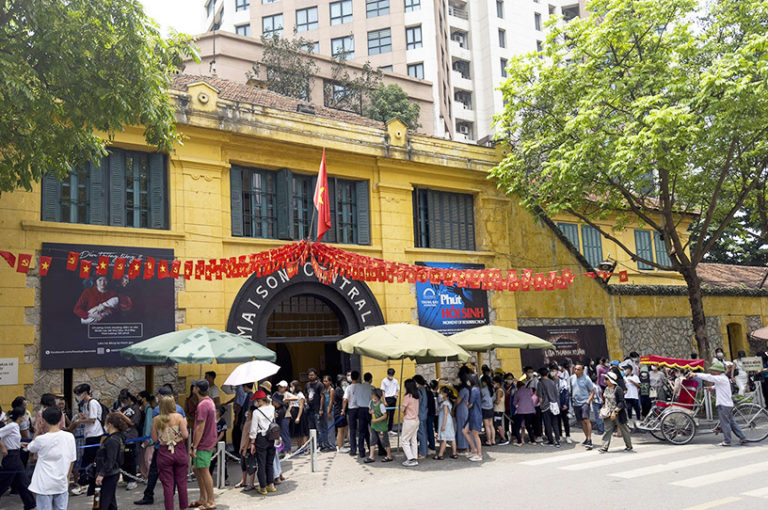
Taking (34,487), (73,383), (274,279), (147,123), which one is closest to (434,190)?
(274,279)

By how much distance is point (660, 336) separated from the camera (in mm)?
23531

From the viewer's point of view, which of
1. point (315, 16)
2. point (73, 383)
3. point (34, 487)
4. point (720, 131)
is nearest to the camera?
point (34, 487)

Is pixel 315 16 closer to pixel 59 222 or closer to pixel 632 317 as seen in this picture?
pixel 632 317

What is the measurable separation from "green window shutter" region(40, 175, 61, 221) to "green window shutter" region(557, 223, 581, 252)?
1700 centimetres

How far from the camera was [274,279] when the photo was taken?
16.5 m

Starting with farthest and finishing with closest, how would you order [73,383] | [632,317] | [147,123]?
[632,317] → [73,383] → [147,123]

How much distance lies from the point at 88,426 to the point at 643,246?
2260 centimetres

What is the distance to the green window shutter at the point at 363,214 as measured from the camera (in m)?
18.5

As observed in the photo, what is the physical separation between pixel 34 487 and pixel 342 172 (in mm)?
12455

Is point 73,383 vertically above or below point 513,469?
above

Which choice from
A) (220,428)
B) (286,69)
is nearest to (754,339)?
(220,428)

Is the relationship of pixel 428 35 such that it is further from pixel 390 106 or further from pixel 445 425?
pixel 445 425

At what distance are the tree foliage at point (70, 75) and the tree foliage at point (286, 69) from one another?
997 inches

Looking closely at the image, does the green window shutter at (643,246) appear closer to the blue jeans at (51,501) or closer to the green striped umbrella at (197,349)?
the green striped umbrella at (197,349)
